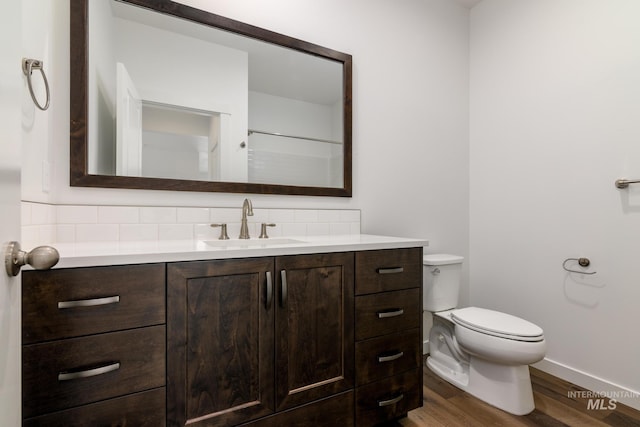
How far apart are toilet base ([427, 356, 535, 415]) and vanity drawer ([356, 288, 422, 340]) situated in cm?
56

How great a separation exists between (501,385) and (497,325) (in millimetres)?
307

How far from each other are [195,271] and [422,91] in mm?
1969

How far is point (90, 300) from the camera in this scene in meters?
0.87

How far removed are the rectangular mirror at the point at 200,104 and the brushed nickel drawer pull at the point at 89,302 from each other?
2.08 ft

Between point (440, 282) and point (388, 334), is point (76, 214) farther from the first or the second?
point (440, 282)

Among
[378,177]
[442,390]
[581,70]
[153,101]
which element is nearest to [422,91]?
[378,177]

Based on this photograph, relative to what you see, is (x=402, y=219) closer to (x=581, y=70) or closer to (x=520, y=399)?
(x=520, y=399)

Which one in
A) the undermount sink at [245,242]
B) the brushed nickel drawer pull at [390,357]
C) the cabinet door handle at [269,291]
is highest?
the undermount sink at [245,242]

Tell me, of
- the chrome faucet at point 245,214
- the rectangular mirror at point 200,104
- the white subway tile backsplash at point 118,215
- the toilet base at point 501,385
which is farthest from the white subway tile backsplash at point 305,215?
the toilet base at point 501,385

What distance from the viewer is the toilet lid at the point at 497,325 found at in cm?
152

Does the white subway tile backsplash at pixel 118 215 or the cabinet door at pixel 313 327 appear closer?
the cabinet door at pixel 313 327

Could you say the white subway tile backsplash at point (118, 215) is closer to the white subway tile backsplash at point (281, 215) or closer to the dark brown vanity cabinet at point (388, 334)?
the white subway tile backsplash at point (281, 215)

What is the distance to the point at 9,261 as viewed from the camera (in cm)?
53

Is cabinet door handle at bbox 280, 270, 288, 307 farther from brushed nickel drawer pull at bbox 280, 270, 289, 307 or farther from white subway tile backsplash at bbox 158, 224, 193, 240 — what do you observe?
white subway tile backsplash at bbox 158, 224, 193, 240
